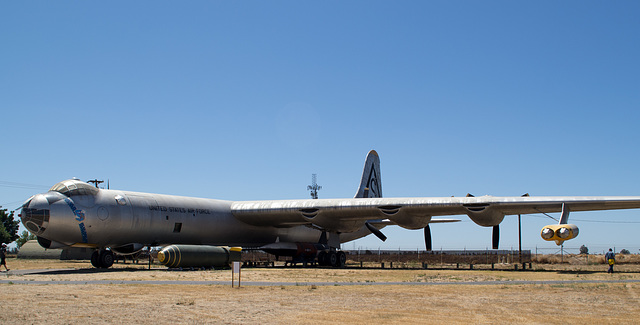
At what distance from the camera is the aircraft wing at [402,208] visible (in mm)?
30234

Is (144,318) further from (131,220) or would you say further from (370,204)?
(370,204)

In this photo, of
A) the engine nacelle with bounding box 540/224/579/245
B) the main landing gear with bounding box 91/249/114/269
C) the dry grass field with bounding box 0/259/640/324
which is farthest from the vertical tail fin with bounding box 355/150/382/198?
the dry grass field with bounding box 0/259/640/324

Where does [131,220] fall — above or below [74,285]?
above

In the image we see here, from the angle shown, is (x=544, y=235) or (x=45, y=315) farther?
(x=544, y=235)

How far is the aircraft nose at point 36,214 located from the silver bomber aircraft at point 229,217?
0.05m

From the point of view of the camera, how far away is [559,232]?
2748cm

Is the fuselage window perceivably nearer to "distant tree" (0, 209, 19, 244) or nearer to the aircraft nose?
the aircraft nose

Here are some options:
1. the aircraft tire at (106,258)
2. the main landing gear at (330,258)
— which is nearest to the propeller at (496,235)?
the main landing gear at (330,258)

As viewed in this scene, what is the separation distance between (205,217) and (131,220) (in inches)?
248

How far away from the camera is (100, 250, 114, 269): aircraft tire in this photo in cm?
3067

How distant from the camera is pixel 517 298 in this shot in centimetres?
1546

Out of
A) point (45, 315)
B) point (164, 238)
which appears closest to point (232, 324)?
point (45, 315)

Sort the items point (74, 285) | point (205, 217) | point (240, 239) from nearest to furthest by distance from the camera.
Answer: point (74, 285) < point (205, 217) < point (240, 239)

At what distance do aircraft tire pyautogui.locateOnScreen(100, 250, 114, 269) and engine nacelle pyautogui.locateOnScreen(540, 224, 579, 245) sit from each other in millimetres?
23406
